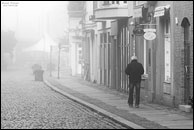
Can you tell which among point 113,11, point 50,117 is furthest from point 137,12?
point 50,117

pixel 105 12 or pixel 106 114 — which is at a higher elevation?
pixel 105 12

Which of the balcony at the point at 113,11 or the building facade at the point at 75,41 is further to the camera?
the building facade at the point at 75,41

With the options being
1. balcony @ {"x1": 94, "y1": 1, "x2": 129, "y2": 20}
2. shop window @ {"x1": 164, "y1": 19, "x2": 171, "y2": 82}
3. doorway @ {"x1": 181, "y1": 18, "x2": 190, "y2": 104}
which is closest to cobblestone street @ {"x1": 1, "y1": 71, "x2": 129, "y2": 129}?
doorway @ {"x1": 181, "y1": 18, "x2": 190, "y2": 104}

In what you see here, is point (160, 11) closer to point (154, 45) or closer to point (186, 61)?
point (154, 45)

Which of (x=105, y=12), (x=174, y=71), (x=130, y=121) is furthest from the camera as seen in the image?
(x=105, y=12)

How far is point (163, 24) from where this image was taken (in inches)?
752

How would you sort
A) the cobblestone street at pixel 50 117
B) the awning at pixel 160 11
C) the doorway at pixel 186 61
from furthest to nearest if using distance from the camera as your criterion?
the awning at pixel 160 11, the doorway at pixel 186 61, the cobblestone street at pixel 50 117

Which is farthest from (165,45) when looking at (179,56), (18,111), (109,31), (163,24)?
(109,31)

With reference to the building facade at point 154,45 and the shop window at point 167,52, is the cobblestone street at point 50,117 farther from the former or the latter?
the shop window at point 167,52

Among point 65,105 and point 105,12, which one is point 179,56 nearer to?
point 65,105

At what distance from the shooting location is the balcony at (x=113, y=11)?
24719 millimetres

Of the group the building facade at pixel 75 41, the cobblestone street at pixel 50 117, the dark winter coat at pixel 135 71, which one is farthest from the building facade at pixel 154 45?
the building facade at pixel 75 41

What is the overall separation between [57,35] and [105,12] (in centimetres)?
6218

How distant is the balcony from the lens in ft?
81.1
